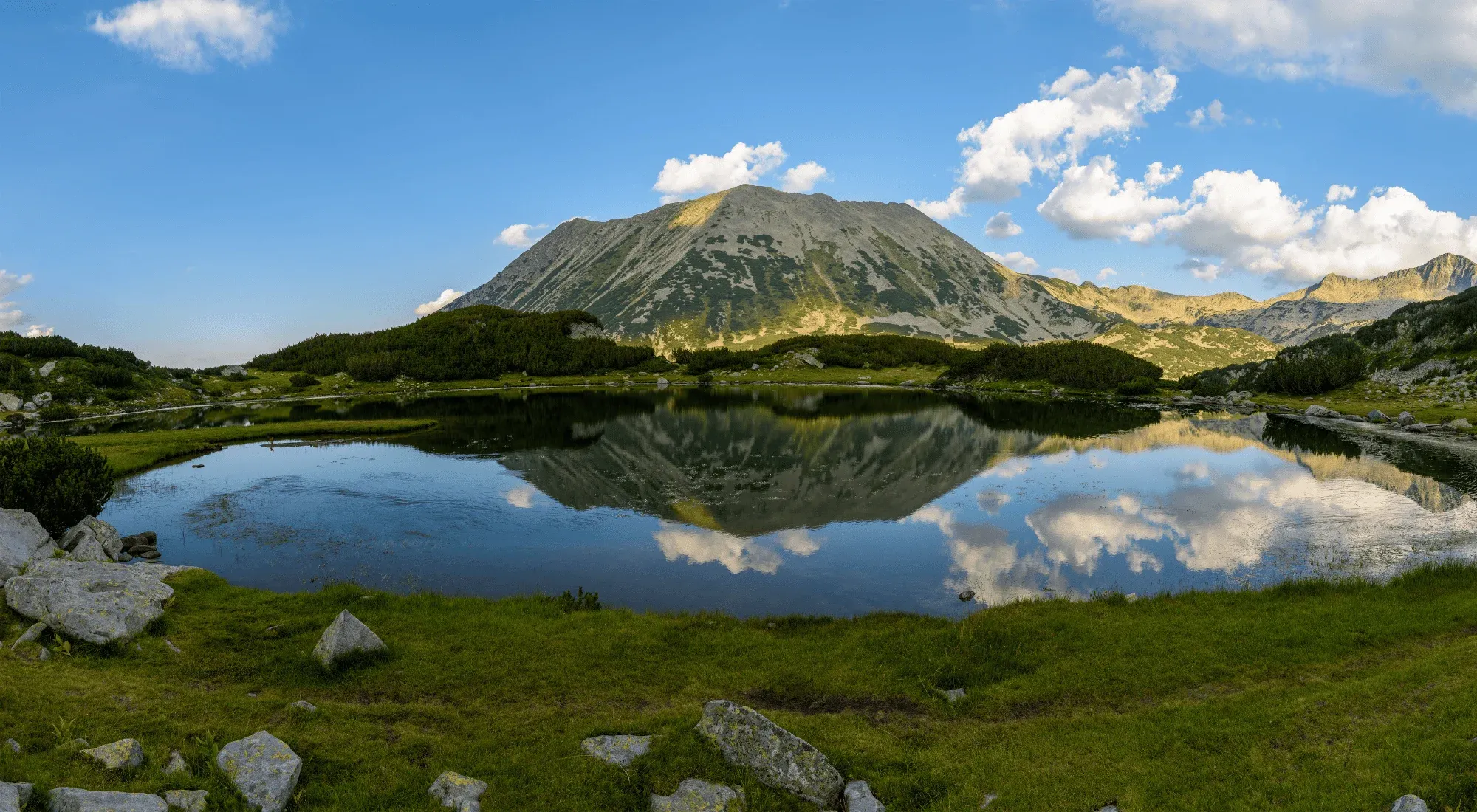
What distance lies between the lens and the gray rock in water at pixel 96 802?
10.8 metres

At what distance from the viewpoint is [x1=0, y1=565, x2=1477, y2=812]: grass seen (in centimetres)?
1377

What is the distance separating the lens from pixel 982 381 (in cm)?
17412

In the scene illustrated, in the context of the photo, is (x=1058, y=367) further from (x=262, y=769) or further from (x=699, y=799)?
(x=262, y=769)

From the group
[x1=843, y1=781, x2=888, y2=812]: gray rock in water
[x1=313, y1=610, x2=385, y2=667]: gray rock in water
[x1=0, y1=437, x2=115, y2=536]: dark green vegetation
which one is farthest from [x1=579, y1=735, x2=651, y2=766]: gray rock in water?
[x1=0, y1=437, x2=115, y2=536]: dark green vegetation

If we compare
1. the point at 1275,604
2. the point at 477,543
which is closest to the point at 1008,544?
the point at 1275,604

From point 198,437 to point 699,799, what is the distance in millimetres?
85744

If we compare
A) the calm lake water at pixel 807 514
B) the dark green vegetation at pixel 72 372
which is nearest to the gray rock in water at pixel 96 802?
the calm lake water at pixel 807 514

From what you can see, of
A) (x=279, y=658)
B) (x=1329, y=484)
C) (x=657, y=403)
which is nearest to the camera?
(x=279, y=658)

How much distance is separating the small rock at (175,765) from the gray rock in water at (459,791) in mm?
4788

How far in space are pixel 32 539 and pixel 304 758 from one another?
23.3 metres

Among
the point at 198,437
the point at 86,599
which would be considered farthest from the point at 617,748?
the point at 198,437

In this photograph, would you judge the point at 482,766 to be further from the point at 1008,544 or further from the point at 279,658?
the point at 1008,544

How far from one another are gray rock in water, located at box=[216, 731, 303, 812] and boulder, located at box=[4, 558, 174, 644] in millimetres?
11070

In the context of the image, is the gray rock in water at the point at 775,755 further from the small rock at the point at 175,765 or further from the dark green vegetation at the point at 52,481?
the dark green vegetation at the point at 52,481
